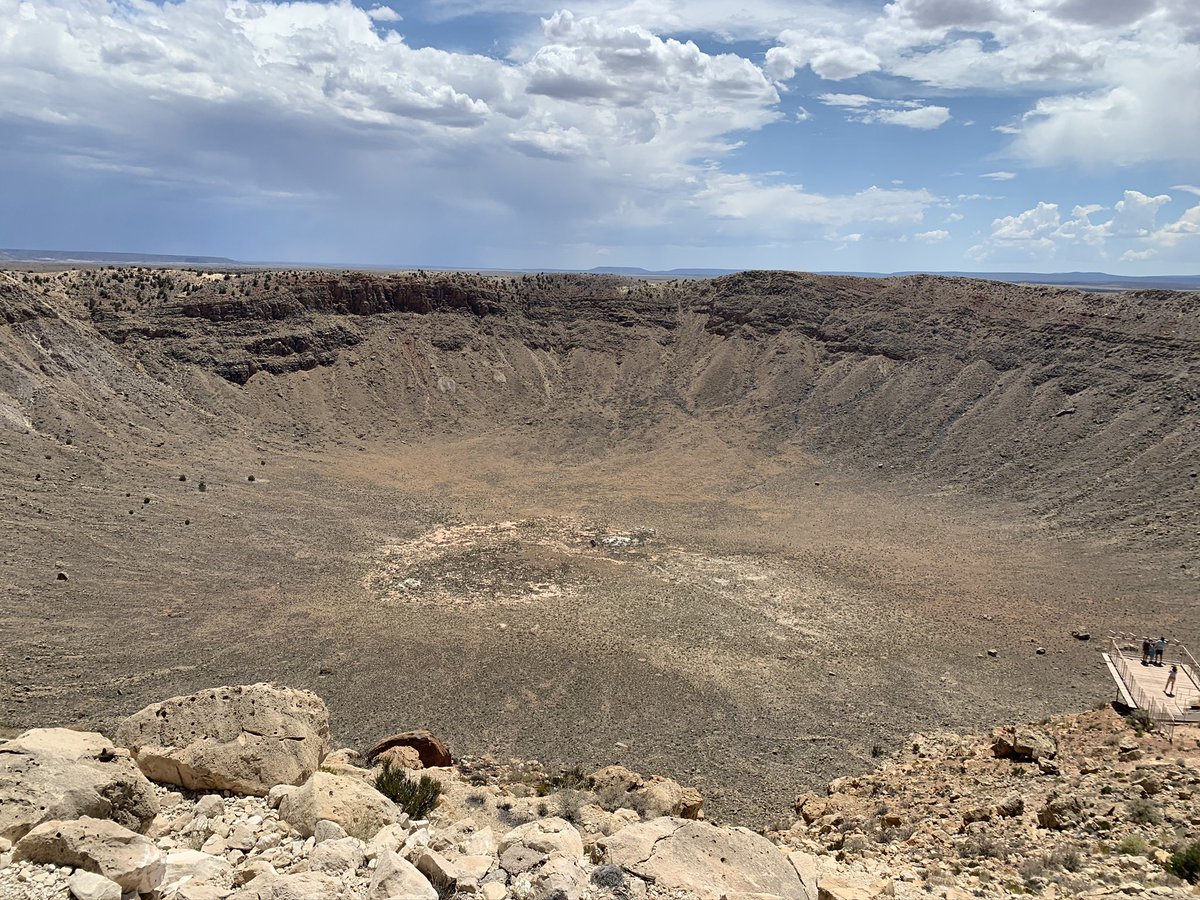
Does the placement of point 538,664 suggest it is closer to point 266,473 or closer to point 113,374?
point 266,473

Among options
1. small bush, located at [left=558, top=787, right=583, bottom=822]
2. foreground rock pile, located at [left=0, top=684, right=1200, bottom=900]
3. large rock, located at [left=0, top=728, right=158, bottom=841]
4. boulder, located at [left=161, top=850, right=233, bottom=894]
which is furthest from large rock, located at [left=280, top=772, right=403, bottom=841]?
small bush, located at [left=558, top=787, right=583, bottom=822]

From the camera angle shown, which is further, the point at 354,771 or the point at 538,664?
the point at 538,664

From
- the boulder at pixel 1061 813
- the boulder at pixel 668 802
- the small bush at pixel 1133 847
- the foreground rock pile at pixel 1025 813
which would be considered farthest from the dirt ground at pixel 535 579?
the small bush at pixel 1133 847

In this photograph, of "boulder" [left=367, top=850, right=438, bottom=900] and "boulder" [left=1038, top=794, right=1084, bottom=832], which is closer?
"boulder" [left=367, top=850, right=438, bottom=900]

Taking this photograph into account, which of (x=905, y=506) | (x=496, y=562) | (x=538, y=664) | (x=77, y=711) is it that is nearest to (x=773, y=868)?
(x=538, y=664)

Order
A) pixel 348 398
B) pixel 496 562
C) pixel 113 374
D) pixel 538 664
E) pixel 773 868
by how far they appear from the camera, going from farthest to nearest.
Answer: pixel 348 398 < pixel 113 374 < pixel 496 562 < pixel 538 664 < pixel 773 868

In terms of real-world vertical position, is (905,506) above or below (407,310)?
below

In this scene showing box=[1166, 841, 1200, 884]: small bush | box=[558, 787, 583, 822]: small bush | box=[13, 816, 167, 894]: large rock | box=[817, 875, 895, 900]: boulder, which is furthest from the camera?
box=[558, 787, 583, 822]: small bush

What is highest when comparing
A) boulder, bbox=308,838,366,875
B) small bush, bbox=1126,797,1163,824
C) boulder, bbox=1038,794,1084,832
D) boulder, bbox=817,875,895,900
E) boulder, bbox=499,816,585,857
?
boulder, bbox=308,838,366,875

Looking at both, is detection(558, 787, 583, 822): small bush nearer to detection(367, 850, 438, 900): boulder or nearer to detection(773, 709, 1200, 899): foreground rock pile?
detection(773, 709, 1200, 899): foreground rock pile
